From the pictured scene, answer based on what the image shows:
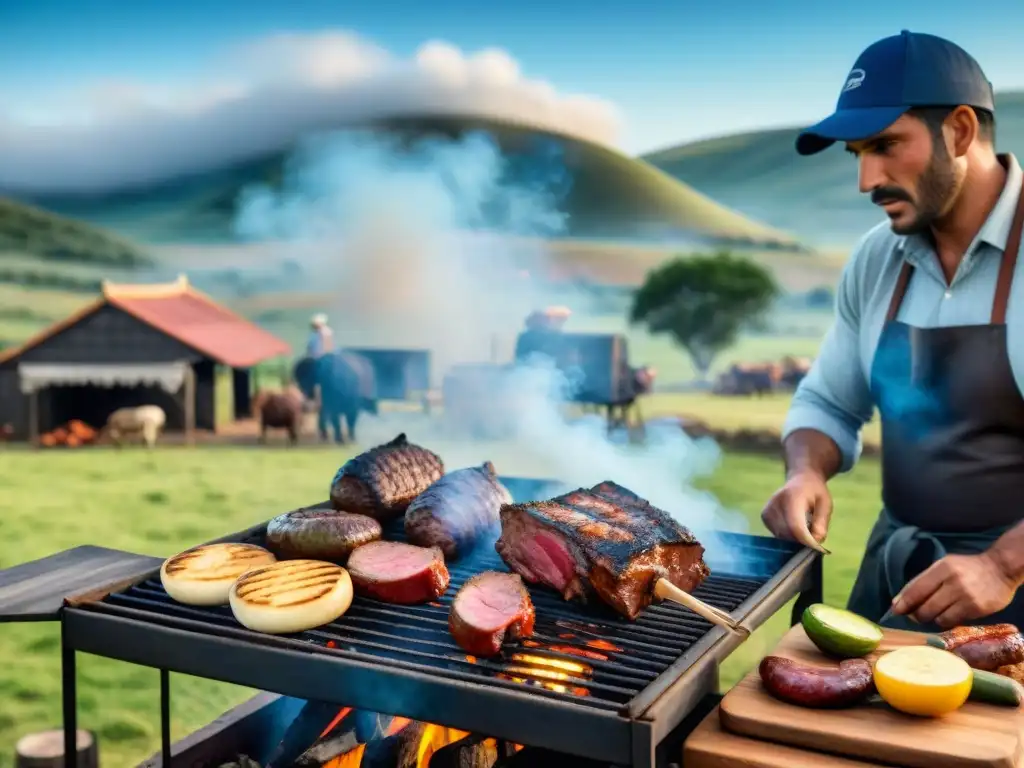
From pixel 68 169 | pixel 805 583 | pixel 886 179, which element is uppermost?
pixel 68 169

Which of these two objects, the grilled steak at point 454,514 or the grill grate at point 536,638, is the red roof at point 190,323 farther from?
the grill grate at point 536,638

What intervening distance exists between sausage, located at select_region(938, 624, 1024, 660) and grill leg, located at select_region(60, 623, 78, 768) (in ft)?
7.15

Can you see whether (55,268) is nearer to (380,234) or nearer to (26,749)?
(380,234)

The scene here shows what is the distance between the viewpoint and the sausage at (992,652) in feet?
7.65

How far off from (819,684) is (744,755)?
0.26 m

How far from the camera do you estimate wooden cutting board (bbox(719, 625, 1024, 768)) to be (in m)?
1.90

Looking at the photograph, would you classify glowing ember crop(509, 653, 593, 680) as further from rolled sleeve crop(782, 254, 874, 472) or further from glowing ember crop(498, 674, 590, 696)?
rolled sleeve crop(782, 254, 874, 472)

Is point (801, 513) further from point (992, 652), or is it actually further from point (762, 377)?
point (762, 377)

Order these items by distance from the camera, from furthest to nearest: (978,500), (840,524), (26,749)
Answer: (840,524), (26,749), (978,500)

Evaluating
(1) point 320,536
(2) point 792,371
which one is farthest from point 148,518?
(2) point 792,371

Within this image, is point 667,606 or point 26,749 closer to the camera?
point 667,606

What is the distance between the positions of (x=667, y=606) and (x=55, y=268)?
2415 cm

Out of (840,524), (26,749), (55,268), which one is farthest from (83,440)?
(26,749)

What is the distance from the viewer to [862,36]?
70.0ft
